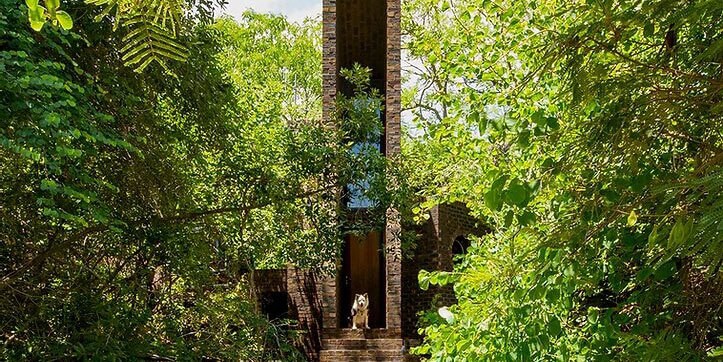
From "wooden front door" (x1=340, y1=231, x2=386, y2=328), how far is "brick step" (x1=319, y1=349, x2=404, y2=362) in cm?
161

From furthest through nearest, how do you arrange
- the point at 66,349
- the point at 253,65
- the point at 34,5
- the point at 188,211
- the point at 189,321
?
the point at 253,65
the point at 189,321
the point at 188,211
the point at 66,349
the point at 34,5

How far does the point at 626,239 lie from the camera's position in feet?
8.04

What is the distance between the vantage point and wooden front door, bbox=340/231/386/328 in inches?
466

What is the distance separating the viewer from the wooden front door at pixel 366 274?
1183 centimetres

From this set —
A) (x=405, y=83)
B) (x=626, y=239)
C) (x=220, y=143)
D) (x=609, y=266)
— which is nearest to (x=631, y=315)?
(x=609, y=266)

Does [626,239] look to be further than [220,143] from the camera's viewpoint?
No

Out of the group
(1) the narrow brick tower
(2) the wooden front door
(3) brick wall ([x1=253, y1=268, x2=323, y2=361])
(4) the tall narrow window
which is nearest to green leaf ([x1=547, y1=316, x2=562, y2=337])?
(4) the tall narrow window

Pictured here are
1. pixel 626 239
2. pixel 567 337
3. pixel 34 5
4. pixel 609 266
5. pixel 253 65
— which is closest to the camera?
pixel 34 5

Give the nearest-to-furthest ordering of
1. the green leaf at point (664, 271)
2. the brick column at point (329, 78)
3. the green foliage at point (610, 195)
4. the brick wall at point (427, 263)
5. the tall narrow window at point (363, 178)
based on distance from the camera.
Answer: the green foliage at point (610, 195) → the green leaf at point (664, 271) → the tall narrow window at point (363, 178) → the brick column at point (329, 78) → the brick wall at point (427, 263)

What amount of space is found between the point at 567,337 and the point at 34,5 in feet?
10.6

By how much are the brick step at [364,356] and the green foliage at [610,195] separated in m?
6.01

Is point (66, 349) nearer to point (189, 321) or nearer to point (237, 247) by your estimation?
point (189, 321)

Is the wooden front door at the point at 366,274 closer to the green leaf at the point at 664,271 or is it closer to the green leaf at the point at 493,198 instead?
the green leaf at the point at 664,271

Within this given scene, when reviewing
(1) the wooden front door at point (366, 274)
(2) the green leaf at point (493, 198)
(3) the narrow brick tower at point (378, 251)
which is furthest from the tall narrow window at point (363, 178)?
(1) the wooden front door at point (366, 274)
